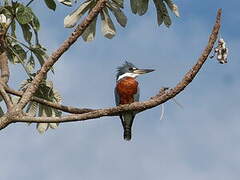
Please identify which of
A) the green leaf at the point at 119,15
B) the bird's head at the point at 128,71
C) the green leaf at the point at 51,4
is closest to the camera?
the green leaf at the point at 119,15

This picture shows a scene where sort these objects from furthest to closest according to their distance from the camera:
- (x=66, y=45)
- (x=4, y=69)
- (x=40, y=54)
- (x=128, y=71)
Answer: (x=128, y=71)
(x=40, y=54)
(x=4, y=69)
(x=66, y=45)

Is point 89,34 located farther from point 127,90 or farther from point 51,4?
point 127,90

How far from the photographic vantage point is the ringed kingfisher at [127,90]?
7746 mm

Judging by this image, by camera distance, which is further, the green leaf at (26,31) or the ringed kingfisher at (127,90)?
the ringed kingfisher at (127,90)

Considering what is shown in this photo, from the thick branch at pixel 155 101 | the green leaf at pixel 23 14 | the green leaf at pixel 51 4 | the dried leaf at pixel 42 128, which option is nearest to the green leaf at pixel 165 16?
the green leaf at pixel 51 4

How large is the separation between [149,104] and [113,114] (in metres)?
0.29

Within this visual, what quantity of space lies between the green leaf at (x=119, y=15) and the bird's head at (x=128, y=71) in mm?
1770

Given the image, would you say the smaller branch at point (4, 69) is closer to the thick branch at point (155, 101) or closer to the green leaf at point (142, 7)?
the thick branch at point (155, 101)

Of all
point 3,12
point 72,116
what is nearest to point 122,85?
point 3,12

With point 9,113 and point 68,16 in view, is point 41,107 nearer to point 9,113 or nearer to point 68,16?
point 68,16

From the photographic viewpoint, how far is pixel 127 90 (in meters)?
8.00

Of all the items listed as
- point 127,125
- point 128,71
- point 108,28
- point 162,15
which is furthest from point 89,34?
point 128,71

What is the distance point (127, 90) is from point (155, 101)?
3263mm

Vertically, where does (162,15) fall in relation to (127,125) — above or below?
above
